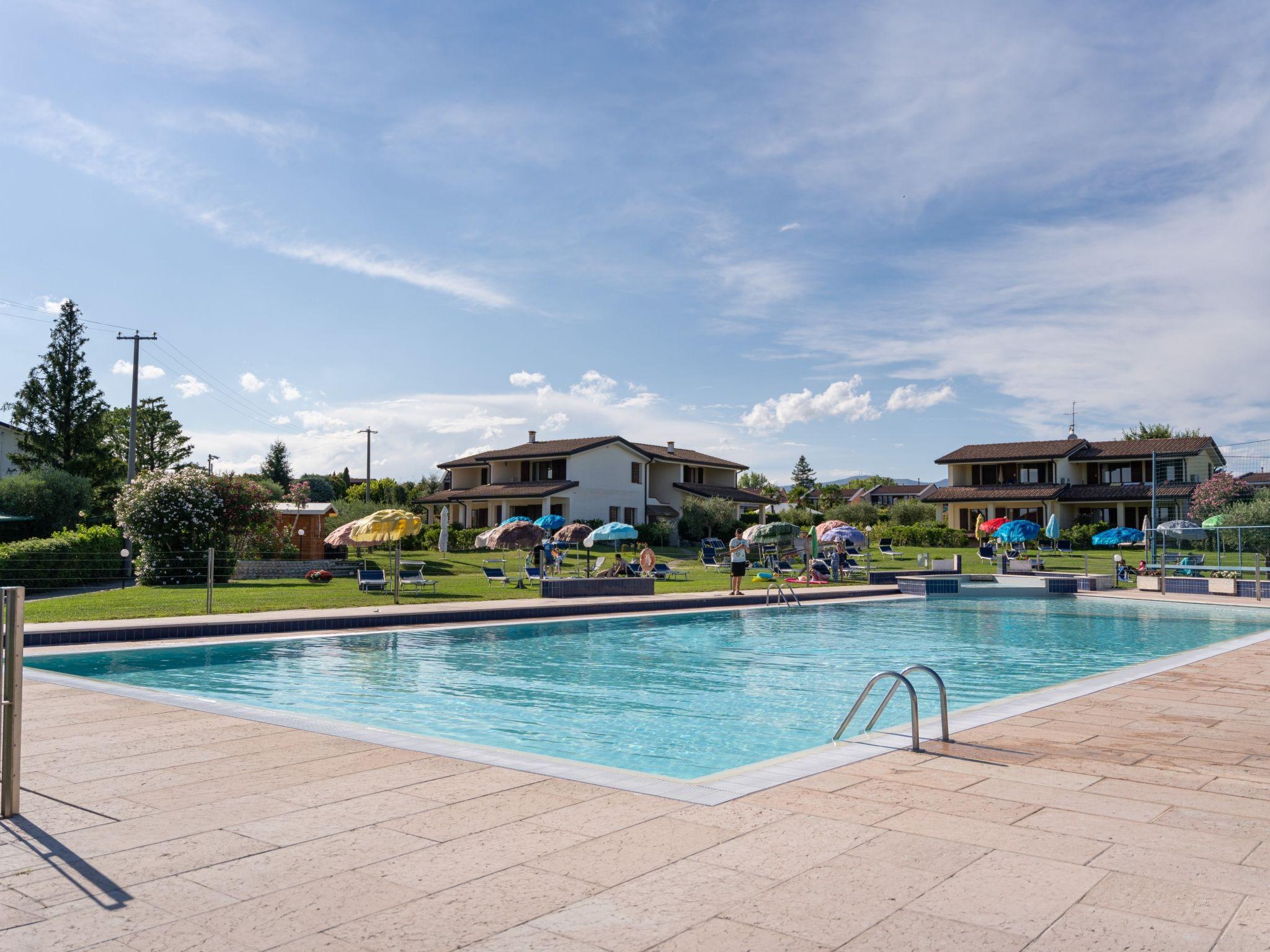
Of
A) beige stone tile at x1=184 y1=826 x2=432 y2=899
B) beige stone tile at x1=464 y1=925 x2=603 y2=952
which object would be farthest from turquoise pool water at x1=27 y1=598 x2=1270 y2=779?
beige stone tile at x1=464 y1=925 x2=603 y2=952

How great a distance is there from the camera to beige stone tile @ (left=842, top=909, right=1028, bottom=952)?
3.27 m

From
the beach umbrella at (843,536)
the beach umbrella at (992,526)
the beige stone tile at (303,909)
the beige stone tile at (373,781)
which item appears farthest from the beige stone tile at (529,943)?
the beach umbrella at (992,526)

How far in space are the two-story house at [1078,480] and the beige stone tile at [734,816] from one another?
50.8m

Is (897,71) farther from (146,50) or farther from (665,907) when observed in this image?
(665,907)

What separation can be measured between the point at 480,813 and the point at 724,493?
50.6 meters

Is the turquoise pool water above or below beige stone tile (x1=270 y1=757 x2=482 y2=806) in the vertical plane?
below

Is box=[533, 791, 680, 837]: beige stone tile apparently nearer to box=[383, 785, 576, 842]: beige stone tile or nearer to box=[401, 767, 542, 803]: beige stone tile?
box=[383, 785, 576, 842]: beige stone tile

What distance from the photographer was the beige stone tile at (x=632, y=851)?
404 centimetres

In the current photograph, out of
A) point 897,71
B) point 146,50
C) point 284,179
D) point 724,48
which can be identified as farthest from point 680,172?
point 146,50

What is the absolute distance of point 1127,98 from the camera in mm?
18094

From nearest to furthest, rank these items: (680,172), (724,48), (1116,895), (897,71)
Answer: (1116,895) < (897,71) < (724,48) < (680,172)

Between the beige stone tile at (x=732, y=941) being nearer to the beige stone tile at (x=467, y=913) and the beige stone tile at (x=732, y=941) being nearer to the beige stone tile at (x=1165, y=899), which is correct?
the beige stone tile at (x=467, y=913)

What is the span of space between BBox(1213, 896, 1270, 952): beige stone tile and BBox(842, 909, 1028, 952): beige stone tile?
709 millimetres

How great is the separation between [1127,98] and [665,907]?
19.5 m
